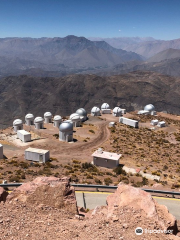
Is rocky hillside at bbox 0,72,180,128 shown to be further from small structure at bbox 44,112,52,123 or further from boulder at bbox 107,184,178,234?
boulder at bbox 107,184,178,234

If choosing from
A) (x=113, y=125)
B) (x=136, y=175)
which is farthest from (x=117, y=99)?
(x=136, y=175)

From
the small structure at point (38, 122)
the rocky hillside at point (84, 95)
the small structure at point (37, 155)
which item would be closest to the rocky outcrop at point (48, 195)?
the small structure at point (37, 155)

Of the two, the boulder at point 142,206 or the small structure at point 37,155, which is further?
the small structure at point 37,155

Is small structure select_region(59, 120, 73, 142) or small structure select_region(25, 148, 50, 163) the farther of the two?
small structure select_region(59, 120, 73, 142)

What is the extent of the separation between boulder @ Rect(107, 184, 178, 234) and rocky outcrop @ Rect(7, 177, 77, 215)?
1713 millimetres

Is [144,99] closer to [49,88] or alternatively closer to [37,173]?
[49,88]

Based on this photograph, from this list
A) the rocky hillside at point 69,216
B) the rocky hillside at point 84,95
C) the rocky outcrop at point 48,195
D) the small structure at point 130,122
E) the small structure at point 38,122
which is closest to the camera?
the rocky hillside at point 69,216

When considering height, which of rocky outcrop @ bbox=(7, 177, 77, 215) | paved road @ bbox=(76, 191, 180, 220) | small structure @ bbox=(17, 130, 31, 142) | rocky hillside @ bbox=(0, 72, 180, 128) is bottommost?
rocky hillside @ bbox=(0, 72, 180, 128)

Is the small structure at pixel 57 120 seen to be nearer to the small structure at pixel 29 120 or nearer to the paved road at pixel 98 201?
the small structure at pixel 29 120

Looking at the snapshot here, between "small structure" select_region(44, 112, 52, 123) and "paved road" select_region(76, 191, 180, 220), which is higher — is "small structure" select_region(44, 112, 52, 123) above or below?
below

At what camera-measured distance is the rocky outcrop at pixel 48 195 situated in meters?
9.40

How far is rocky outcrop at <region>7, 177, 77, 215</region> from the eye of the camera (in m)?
9.40

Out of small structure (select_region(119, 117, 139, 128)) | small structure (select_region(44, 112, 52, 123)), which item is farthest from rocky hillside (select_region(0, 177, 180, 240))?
small structure (select_region(44, 112, 52, 123))

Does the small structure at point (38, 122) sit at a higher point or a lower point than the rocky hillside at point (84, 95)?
higher
